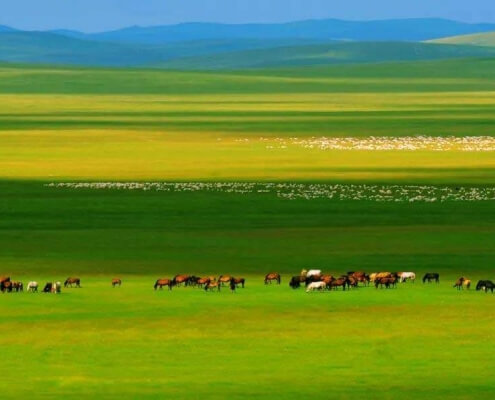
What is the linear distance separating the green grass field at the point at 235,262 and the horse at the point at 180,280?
0.53 metres

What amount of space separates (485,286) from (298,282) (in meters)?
3.16

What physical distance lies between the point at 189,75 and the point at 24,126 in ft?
209

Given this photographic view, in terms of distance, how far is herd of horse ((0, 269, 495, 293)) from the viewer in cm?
2714

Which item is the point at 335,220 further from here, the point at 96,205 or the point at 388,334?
the point at 388,334

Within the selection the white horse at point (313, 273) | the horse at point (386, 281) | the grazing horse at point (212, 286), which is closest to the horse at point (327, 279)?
the white horse at point (313, 273)

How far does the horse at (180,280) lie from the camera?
2781 centimetres

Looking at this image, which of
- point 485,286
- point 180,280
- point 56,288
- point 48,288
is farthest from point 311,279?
point 48,288

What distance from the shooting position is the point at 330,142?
230ft

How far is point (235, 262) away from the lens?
3247cm

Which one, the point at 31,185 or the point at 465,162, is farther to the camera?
the point at 465,162

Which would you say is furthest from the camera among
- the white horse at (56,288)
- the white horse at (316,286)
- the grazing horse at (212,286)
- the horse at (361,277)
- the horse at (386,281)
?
the horse at (361,277)

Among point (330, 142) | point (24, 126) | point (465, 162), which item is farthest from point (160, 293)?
point (24, 126)

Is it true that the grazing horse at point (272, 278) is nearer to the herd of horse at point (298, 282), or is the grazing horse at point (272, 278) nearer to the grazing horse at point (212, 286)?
the herd of horse at point (298, 282)

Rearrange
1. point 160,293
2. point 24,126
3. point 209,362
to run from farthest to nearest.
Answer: point 24,126
point 160,293
point 209,362
